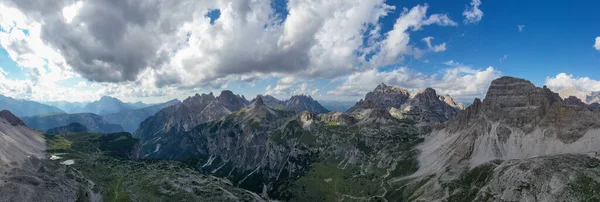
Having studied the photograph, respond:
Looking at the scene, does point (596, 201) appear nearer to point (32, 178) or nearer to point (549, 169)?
point (549, 169)

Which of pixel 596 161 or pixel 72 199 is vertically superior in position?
pixel 596 161

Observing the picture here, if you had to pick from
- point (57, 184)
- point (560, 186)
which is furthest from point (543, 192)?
point (57, 184)

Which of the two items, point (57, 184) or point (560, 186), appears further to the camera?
point (57, 184)

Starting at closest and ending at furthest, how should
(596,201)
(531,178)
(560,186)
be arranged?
(596,201)
(560,186)
(531,178)

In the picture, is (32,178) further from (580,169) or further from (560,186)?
(580,169)

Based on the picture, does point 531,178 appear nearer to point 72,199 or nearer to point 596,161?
point 596,161

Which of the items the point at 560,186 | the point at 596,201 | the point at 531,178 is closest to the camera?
the point at 596,201

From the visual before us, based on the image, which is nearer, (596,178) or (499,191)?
(596,178)

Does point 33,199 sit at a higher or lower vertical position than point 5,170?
lower

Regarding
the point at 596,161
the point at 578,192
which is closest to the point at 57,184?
the point at 578,192
